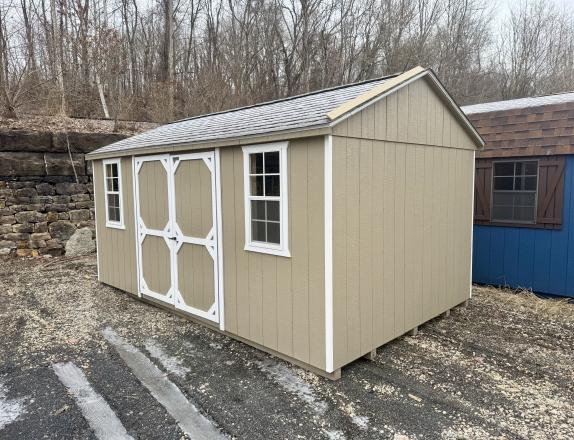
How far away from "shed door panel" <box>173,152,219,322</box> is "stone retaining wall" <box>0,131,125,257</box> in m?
4.89

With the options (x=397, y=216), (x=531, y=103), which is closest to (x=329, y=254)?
(x=397, y=216)

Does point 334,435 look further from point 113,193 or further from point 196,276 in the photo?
point 113,193

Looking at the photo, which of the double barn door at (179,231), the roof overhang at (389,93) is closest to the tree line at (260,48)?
the double barn door at (179,231)

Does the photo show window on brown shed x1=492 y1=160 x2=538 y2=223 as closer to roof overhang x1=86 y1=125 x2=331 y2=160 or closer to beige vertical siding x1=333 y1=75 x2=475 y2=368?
beige vertical siding x1=333 y1=75 x2=475 y2=368

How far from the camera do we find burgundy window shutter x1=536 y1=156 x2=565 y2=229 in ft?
19.6

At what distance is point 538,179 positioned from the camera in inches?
244

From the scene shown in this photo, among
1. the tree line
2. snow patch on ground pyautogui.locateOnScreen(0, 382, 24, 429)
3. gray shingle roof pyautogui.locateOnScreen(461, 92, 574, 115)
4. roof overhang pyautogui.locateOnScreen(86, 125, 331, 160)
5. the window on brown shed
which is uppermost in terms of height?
the tree line

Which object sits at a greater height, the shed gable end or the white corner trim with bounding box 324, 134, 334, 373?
the shed gable end

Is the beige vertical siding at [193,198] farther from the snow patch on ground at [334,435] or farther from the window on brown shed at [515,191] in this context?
the window on brown shed at [515,191]

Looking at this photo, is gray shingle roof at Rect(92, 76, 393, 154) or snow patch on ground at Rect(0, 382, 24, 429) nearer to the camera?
snow patch on ground at Rect(0, 382, 24, 429)

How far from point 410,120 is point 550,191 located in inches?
124

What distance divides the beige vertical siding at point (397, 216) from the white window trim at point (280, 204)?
1.63ft

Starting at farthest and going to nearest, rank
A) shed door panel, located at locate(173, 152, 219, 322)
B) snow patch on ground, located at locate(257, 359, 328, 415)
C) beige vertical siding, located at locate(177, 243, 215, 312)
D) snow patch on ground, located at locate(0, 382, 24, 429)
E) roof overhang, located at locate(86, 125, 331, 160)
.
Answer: beige vertical siding, located at locate(177, 243, 215, 312) < shed door panel, located at locate(173, 152, 219, 322) < roof overhang, located at locate(86, 125, 331, 160) < snow patch on ground, located at locate(257, 359, 328, 415) < snow patch on ground, located at locate(0, 382, 24, 429)

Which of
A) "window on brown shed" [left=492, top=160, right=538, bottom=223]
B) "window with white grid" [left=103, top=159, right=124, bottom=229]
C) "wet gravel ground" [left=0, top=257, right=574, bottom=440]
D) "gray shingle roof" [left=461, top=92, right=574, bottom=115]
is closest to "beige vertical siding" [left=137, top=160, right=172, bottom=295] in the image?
"wet gravel ground" [left=0, top=257, right=574, bottom=440]
